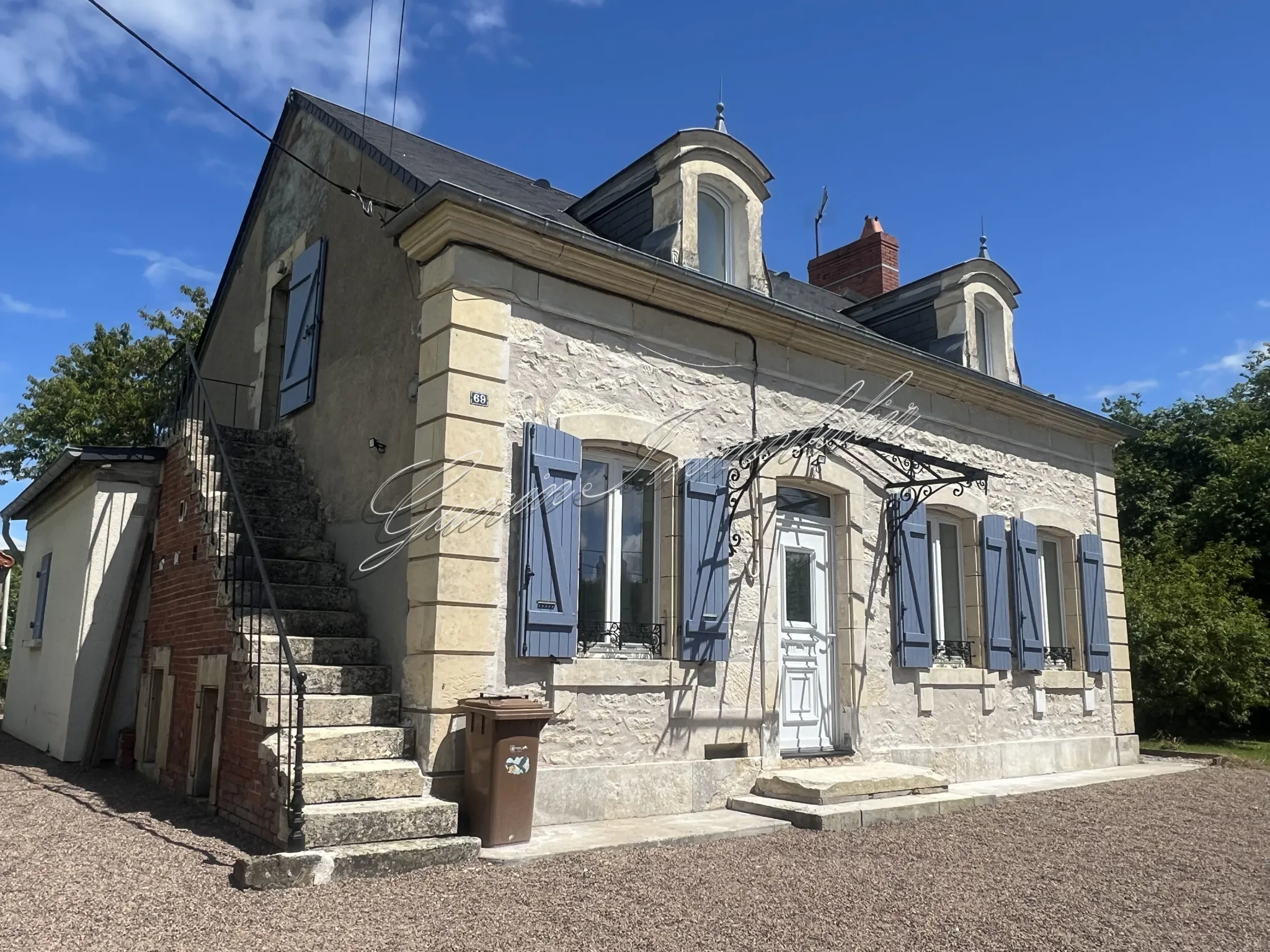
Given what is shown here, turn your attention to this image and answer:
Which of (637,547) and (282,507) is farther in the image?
(282,507)

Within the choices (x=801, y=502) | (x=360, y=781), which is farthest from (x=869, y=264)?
(x=360, y=781)

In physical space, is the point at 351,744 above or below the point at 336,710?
below

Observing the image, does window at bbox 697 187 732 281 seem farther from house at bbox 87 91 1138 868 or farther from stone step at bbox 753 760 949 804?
stone step at bbox 753 760 949 804

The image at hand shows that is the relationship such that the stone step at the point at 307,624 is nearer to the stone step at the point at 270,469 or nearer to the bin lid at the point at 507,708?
the bin lid at the point at 507,708

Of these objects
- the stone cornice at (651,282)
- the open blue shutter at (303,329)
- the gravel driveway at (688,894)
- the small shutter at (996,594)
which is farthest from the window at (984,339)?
the open blue shutter at (303,329)

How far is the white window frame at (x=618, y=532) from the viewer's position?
21.9 feet

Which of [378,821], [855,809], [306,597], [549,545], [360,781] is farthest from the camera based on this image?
[306,597]

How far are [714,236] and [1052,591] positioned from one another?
17.9 ft

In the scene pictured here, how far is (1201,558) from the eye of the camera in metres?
13.9

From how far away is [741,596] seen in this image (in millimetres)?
7266

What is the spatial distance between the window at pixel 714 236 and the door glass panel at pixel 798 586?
2.39 meters

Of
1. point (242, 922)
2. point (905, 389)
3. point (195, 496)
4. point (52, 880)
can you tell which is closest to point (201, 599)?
point (195, 496)

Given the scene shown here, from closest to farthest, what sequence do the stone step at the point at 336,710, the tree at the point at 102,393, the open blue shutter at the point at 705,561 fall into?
the stone step at the point at 336,710, the open blue shutter at the point at 705,561, the tree at the point at 102,393

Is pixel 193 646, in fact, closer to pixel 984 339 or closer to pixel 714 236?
pixel 714 236
